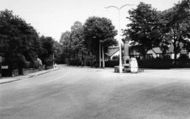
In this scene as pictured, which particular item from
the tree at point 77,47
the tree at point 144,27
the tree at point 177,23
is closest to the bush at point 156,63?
the tree at point 144,27

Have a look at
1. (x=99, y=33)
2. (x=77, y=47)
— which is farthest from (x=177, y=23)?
(x=77, y=47)

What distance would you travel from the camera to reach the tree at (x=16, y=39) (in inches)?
1229

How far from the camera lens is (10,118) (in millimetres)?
7777

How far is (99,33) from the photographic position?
2653 inches

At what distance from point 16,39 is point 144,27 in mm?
28384

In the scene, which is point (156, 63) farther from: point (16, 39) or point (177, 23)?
point (16, 39)

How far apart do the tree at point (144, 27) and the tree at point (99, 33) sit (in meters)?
12.9

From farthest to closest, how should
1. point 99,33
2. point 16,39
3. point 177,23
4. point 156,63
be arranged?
point 99,33, point 156,63, point 177,23, point 16,39

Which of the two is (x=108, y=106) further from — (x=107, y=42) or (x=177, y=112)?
(x=107, y=42)

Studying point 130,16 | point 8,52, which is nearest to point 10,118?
point 8,52

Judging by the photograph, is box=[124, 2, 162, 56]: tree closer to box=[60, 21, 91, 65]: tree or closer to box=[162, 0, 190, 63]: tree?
box=[162, 0, 190, 63]: tree

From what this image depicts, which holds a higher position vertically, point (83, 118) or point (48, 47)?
point (48, 47)

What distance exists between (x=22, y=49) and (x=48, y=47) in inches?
1082

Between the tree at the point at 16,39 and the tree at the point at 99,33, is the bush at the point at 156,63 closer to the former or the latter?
the tree at the point at 99,33
